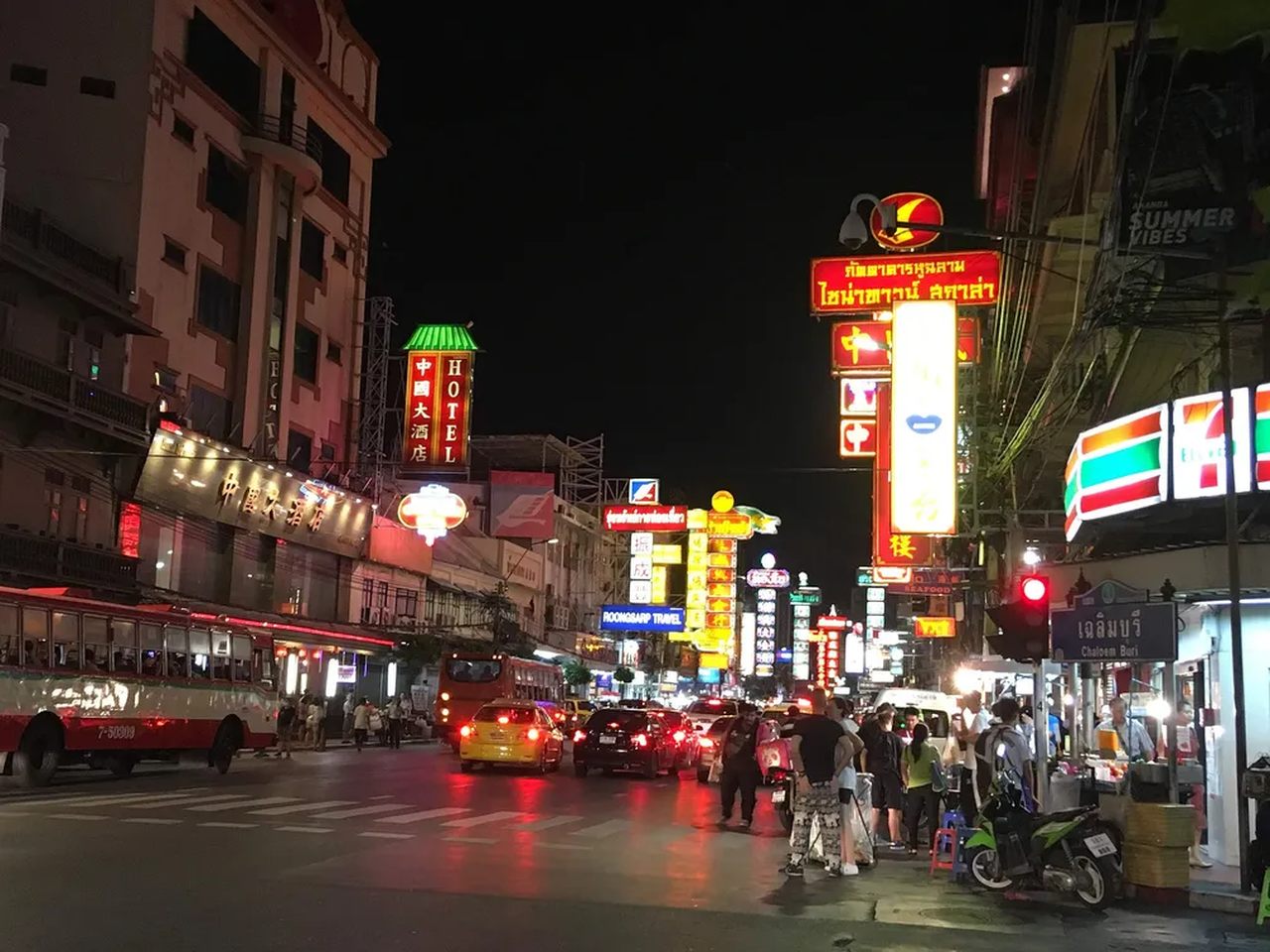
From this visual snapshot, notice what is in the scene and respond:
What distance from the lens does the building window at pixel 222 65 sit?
36.0m

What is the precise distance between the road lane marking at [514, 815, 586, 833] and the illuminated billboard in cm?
971

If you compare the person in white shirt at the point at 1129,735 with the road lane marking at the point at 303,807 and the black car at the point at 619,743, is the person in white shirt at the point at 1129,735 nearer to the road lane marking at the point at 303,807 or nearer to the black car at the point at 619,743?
the road lane marking at the point at 303,807

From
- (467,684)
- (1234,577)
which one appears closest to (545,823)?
(1234,577)

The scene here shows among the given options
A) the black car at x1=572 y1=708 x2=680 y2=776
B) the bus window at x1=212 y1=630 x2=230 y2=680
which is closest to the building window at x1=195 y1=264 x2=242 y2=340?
the bus window at x1=212 y1=630 x2=230 y2=680

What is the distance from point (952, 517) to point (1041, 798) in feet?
32.8

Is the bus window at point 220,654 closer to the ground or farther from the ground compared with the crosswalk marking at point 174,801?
farther from the ground

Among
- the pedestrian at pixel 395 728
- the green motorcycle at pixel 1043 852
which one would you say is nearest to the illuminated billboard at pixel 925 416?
the green motorcycle at pixel 1043 852

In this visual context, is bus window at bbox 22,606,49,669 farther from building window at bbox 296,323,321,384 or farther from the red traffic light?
building window at bbox 296,323,321,384

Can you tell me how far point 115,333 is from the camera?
32125 mm

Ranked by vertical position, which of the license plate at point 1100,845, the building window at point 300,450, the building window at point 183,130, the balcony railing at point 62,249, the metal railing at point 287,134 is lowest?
the license plate at point 1100,845

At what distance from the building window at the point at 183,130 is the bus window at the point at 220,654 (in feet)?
52.5

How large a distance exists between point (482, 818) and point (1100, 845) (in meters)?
8.84

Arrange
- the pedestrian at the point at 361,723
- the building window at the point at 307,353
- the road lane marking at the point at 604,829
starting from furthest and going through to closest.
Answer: the building window at the point at 307,353
the pedestrian at the point at 361,723
the road lane marking at the point at 604,829

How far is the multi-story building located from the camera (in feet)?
108
